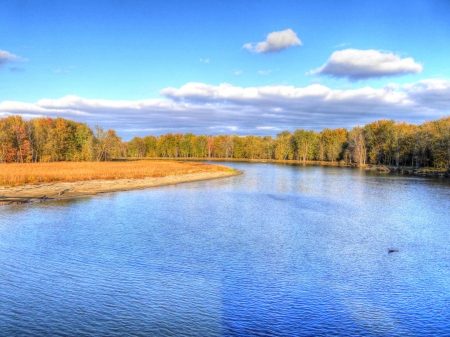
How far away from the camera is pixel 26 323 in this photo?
895 cm

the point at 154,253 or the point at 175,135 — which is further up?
the point at 175,135

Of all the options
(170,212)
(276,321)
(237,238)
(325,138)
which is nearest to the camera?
(276,321)

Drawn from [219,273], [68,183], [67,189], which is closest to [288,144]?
[68,183]

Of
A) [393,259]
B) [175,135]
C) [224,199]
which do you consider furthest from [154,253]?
[175,135]

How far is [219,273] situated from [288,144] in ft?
462

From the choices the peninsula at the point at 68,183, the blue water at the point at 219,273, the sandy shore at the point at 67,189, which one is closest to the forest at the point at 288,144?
the peninsula at the point at 68,183

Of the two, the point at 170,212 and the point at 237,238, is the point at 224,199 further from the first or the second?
the point at 237,238

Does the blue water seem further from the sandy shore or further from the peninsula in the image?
the peninsula

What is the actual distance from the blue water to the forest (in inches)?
2551

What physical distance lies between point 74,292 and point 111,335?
3035 millimetres

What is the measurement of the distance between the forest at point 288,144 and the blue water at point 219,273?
6480 centimetres

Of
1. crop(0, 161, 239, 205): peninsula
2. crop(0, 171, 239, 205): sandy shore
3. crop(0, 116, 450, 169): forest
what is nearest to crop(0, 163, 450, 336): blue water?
crop(0, 171, 239, 205): sandy shore

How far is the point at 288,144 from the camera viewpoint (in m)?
150

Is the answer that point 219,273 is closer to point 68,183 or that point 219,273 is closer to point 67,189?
point 67,189
